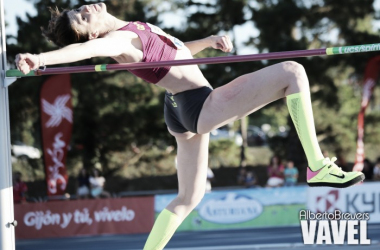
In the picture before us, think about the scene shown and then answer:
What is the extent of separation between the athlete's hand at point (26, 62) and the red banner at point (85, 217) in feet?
27.4

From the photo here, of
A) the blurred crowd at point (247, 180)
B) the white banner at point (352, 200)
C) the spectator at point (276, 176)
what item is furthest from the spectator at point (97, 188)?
the white banner at point (352, 200)

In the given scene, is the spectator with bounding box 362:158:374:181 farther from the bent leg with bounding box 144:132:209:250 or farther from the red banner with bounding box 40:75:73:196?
the bent leg with bounding box 144:132:209:250

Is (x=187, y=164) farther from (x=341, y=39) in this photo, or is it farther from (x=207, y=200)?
(x=341, y=39)

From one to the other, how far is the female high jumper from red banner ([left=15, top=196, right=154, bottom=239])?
761 centimetres

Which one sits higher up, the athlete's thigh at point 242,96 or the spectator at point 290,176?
the athlete's thigh at point 242,96

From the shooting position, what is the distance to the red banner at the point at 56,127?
12538 mm

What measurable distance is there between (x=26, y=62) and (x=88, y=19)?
1.71ft

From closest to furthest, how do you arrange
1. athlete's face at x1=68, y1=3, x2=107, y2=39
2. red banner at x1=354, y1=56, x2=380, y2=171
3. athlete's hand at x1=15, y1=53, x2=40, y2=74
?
1. athlete's hand at x1=15, y1=53, x2=40, y2=74
2. athlete's face at x1=68, y1=3, x2=107, y2=39
3. red banner at x1=354, y1=56, x2=380, y2=171

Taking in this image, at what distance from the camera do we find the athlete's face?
3.88 metres

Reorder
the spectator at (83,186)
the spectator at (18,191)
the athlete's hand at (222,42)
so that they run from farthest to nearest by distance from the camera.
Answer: the spectator at (83,186)
the spectator at (18,191)
the athlete's hand at (222,42)

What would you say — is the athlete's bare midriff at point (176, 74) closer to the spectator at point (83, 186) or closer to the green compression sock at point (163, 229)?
the green compression sock at point (163, 229)

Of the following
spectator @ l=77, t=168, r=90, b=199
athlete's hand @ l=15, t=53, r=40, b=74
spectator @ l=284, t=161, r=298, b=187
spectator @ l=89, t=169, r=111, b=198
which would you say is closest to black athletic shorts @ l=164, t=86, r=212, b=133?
athlete's hand @ l=15, t=53, r=40, b=74

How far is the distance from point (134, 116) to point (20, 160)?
337cm

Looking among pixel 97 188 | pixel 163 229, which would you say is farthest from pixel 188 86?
pixel 97 188
